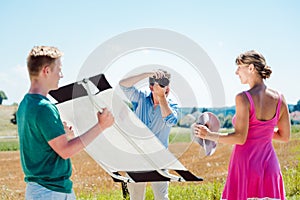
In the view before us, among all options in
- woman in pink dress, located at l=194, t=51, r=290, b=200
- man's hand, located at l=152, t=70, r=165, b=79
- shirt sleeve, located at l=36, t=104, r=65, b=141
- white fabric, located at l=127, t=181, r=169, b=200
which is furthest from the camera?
white fabric, located at l=127, t=181, r=169, b=200

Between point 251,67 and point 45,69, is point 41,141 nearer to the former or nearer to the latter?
point 45,69

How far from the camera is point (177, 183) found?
6.83 m

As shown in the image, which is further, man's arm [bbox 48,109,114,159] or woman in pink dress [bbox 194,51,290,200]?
woman in pink dress [bbox 194,51,290,200]

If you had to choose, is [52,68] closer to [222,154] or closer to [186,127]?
[186,127]

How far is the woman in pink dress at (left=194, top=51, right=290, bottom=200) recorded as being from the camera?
2.96 meters

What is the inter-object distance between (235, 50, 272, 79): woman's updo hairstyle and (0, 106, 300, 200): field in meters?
0.83

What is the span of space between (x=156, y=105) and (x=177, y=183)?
11.2 ft

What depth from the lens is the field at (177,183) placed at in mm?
5199

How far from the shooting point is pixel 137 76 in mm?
3482

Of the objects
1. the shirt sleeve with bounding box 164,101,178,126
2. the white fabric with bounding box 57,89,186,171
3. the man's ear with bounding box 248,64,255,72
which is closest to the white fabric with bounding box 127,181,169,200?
the white fabric with bounding box 57,89,186,171

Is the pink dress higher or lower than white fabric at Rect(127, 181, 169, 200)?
higher

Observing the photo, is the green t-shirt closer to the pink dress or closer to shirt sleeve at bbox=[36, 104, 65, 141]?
shirt sleeve at bbox=[36, 104, 65, 141]

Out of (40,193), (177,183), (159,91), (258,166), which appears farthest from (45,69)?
(177,183)

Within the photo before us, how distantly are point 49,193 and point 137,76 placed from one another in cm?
139
